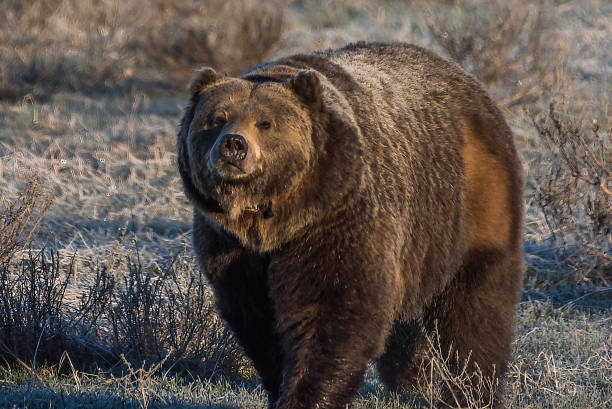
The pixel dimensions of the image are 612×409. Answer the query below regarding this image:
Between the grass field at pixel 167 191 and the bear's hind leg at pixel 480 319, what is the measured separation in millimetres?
317

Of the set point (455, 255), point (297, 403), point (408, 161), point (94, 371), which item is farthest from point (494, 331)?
point (94, 371)

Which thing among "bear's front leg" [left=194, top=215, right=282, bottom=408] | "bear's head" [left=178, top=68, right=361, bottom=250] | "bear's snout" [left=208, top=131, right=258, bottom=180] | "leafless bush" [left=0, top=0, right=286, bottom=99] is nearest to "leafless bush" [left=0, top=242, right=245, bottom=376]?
"bear's front leg" [left=194, top=215, right=282, bottom=408]

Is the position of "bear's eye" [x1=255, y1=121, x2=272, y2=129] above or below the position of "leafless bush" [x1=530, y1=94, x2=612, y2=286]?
above

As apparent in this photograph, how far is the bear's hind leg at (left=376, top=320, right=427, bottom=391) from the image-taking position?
5840 mm

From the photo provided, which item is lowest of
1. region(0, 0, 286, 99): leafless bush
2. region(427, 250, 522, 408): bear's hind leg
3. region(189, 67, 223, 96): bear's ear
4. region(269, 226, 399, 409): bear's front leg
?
region(0, 0, 286, 99): leafless bush

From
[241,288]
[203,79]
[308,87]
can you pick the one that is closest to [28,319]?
[241,288]

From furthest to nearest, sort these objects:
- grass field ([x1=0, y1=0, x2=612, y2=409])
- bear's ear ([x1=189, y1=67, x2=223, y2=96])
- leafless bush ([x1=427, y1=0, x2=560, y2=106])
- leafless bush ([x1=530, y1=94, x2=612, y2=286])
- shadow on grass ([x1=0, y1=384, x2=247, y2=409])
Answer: leafless bush ([x1=427, y1=0, x2=560, y2=106]) < leafless bush ([x1=530, y1=94, x2=612, y2=286]) < grass field ([x1=0, y1=0, x2=612, y2=409]) < shadow on grass ([x1=0, y1=384, x2=247, y2=409]) < bear's ear ([x1=189, y1=67, x2=223, y2=96])

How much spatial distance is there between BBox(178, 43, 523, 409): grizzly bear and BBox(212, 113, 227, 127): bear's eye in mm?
20

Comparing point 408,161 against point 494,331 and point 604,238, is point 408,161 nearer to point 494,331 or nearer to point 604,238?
point 494,331

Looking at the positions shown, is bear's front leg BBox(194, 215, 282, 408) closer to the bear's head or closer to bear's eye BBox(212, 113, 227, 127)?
the bear's head

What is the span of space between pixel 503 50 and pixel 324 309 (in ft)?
29.9

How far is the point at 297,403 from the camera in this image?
4160mm

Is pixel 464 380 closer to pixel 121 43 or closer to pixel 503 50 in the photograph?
pixel 503 50

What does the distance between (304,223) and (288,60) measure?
108 centimetres
